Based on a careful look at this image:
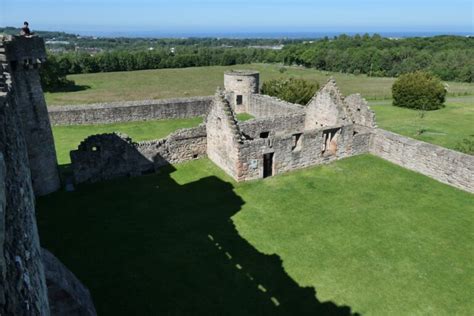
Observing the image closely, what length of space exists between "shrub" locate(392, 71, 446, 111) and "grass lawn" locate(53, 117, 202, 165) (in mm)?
21086

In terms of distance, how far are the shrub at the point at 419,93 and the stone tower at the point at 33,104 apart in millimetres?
32689

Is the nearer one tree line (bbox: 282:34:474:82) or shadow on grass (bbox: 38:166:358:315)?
shadow on grass (bbox: 38:166:358:315)

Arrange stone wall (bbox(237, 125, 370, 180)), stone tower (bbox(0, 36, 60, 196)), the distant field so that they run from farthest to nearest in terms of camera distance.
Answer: the distant field
stone wall (bbox(237, 125, 370, 180))
stone tower (bbox(0, 36, 60, 196))

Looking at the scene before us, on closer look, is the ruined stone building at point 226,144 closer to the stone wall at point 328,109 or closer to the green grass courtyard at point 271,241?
the stone wall at point 328,109

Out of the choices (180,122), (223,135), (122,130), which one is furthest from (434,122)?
(122,130)

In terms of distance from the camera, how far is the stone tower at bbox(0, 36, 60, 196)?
13180mm

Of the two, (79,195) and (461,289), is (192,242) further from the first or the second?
(461,289)

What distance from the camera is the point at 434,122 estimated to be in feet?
96.3

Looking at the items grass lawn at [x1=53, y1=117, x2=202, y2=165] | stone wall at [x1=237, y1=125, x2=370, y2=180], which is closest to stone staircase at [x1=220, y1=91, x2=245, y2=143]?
stone wall at [x1=237, y1=125, x2=370, y2=180]

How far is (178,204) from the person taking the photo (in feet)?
47.6

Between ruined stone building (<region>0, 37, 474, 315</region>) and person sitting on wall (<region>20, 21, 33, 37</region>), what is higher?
person sitting on wall (<region>20, 21, 33, 37</region>)

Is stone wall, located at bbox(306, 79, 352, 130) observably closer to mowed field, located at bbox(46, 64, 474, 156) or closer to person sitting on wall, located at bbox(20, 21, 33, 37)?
mowed field, located at bbox(46, 64, 474, 156)

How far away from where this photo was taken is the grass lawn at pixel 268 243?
962cm

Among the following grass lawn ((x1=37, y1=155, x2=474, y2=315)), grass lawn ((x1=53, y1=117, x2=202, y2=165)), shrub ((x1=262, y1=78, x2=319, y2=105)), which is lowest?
grass lawn ((x1=37, y1=155, x2=474, y2=315))
